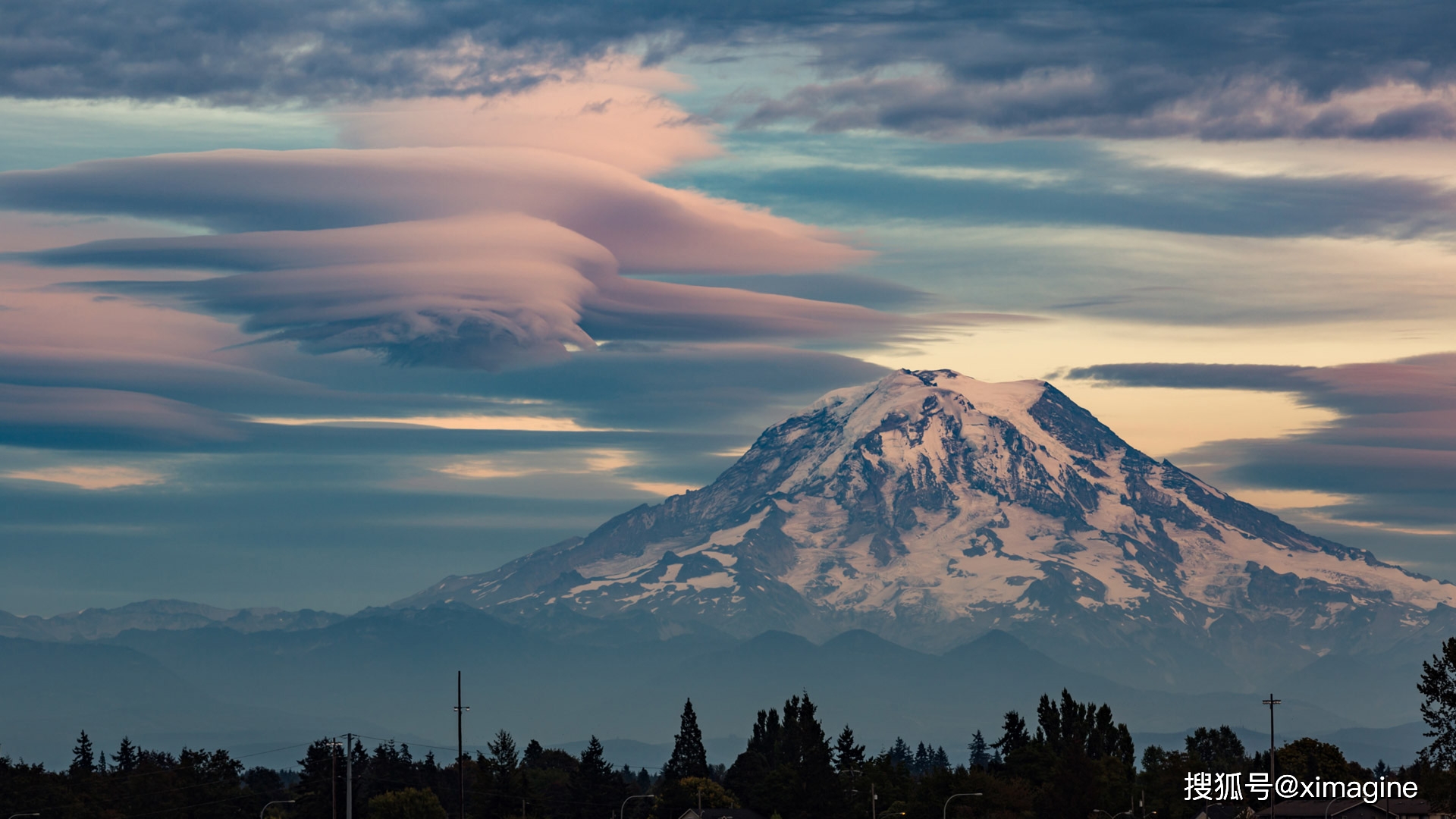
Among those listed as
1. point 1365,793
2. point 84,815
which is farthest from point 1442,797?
point 84,815

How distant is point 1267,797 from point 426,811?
267 ft

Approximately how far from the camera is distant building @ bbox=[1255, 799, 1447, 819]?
164125mm

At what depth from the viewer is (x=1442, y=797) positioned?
15000 centimetres

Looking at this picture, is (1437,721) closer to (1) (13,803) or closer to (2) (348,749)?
(2) (348,749)

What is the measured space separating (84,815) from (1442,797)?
5216 inches

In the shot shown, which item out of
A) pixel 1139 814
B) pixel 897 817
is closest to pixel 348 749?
pixel 897 817

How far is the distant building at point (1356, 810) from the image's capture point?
164125 millimetres

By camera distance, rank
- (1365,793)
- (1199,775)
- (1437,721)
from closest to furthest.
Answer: (1437,721)
(1365,793)
(1199,775)

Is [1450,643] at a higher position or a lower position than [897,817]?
higher

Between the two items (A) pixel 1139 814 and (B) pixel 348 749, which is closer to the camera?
(B) pixel 348 749

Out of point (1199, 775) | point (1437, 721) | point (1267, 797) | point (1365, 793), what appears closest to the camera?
point (1437, 721)

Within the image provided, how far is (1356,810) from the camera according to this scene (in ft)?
547

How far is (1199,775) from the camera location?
19188 cm

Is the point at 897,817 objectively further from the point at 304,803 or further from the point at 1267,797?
the point at 304,803
